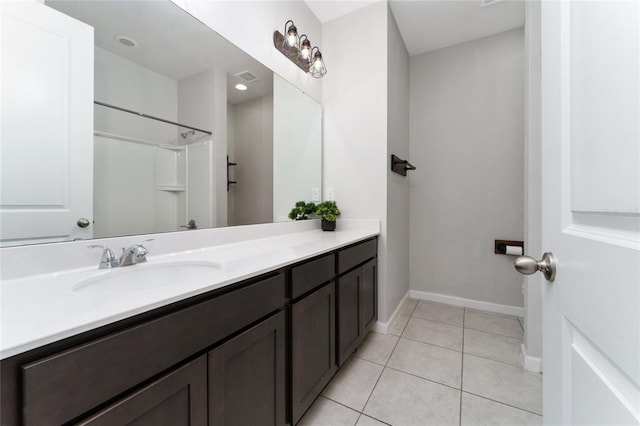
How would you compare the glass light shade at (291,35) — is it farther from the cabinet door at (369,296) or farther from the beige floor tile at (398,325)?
the beige floor tile at (398,325)

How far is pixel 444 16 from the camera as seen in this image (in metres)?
2.18

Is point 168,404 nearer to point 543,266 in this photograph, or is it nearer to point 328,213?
point 543,266

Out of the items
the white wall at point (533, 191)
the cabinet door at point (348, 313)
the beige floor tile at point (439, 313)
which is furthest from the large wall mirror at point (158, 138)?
the beige floor tile at point (439, 313)

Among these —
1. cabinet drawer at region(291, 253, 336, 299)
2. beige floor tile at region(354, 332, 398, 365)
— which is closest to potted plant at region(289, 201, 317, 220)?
cabinet drawer at region(291, 253, 336, 299)

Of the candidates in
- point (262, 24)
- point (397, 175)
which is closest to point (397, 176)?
point (397, 175)

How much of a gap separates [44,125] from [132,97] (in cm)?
32

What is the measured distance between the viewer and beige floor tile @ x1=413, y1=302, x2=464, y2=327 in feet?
7.38

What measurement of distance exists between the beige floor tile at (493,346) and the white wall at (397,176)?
0.60 meters

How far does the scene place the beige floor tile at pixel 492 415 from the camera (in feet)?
3.92

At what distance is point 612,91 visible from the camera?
1.18ft

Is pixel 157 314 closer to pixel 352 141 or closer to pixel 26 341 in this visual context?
pixel 26 341

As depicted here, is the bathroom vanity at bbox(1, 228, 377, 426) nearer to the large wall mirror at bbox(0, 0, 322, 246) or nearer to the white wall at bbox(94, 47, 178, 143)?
the large wall mirror at bbox(0, 0, 322, 246)

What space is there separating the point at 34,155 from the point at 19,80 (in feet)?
0.72

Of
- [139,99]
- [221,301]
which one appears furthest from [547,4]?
[139,99]
